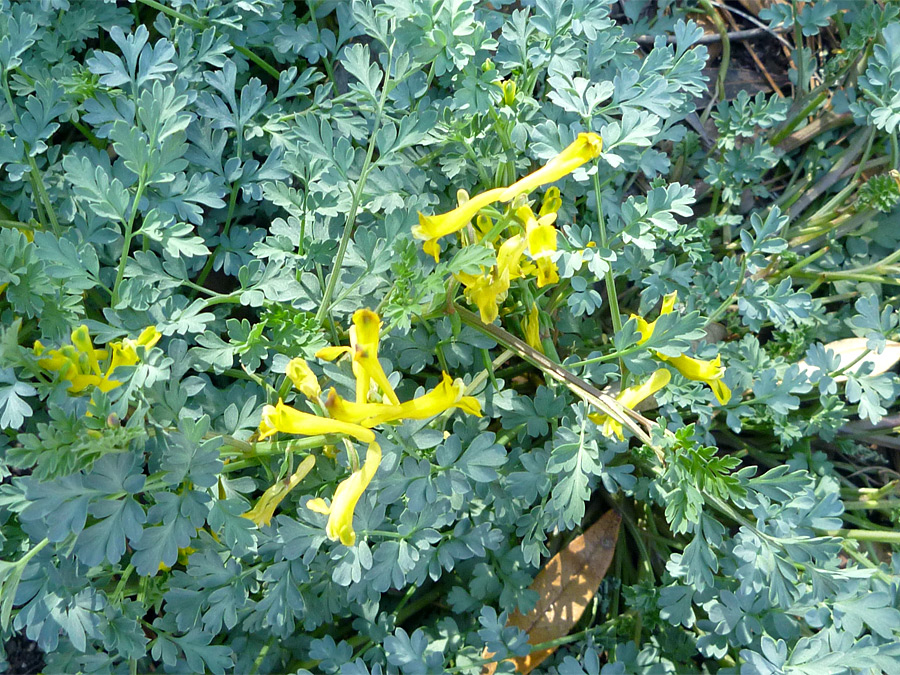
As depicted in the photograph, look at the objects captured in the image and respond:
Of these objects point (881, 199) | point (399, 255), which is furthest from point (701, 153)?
point (399, 255)

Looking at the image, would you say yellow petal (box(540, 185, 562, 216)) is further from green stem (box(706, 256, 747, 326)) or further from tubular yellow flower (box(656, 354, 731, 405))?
green stem (box(706, 256, 747, 326))

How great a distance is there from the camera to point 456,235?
1694 mm

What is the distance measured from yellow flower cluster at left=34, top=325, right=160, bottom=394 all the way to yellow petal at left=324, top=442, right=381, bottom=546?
1.77ft

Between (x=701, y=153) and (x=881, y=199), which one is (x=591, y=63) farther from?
(x=881, y=199)

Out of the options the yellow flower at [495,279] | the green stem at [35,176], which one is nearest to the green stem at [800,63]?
the yellow flower at [495,279]

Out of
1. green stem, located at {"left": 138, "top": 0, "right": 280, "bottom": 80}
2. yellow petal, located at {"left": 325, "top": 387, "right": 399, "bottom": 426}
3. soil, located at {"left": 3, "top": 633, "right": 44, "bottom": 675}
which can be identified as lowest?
soil, located at {"left": 3, "top": 633, "right": 44, "bottom": 675}

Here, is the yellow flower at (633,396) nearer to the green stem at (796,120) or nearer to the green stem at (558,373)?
the green stem at (558,373)

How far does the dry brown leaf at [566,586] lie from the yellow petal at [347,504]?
37.0 inches

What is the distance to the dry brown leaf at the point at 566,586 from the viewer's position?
202 cm

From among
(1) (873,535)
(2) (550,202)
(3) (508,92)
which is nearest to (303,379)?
(2) (550,202)

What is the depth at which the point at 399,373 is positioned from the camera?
150cm

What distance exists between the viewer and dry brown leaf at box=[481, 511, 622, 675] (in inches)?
79.5

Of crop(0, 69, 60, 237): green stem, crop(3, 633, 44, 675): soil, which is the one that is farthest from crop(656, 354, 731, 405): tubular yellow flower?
crop(3, 633, 44, 675): soil

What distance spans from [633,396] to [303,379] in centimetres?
76
